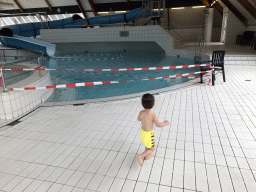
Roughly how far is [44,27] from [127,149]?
14.4 m

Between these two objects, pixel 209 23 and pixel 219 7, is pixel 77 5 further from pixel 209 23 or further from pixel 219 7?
pixel 219 7

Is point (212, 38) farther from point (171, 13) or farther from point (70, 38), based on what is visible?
point (70, 38)

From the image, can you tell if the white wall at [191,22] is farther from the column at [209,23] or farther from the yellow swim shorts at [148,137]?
the yellow swim shorts at [148,137]

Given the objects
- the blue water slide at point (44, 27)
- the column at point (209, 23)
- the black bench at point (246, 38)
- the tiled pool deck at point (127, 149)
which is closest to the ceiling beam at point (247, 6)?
the black bench at point (246, 38)

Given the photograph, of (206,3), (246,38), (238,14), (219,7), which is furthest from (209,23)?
(246,38)

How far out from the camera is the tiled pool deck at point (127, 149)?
74.7 inches

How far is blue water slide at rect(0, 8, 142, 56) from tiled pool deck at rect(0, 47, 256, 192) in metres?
7.59

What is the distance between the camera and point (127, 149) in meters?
2.44

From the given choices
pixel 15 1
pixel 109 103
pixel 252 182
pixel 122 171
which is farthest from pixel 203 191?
pixel 15 1

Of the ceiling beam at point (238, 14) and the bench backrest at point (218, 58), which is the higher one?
the ceiling beam at point (238, 14)

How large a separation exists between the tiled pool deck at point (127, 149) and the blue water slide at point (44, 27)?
7594mm

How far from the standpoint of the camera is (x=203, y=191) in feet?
5.76

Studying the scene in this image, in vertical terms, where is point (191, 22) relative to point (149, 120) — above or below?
above

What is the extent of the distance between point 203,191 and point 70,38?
1274 centimetres
